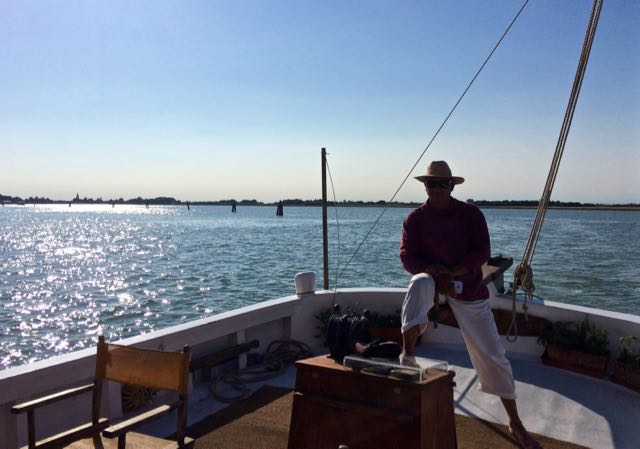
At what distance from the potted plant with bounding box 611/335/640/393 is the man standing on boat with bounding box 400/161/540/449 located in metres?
1.50

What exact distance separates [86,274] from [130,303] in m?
10.3

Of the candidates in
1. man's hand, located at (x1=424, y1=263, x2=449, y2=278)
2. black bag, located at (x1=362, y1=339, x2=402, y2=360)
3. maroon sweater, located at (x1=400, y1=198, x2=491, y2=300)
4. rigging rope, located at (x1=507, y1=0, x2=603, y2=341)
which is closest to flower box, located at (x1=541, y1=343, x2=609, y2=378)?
rigging rope, located at (x1=507, y1=0, x2=603, y2=341)

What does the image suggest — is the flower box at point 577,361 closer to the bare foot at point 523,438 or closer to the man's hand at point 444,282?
the bare foot at point 523,438

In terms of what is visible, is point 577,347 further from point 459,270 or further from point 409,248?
point 409,248

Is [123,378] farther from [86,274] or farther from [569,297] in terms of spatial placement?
[86,274]

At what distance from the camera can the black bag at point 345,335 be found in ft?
9.85

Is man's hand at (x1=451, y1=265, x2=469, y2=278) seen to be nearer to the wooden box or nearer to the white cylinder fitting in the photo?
the wooden box

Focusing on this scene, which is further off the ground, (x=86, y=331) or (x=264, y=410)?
(x=264, y=410)

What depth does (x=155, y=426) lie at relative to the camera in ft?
12.8

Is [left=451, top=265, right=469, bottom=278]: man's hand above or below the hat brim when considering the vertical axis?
below

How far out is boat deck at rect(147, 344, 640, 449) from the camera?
384 cm

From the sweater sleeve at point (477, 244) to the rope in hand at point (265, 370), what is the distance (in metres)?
2.18

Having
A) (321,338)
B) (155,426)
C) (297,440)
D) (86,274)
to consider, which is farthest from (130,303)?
(297,440)

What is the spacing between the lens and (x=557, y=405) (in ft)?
14.2
